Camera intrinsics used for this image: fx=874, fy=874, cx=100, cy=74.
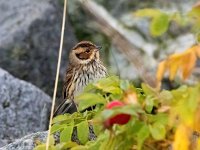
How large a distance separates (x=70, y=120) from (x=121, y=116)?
3.12 feet

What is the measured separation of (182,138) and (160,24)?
1.23 ft

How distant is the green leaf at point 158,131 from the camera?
2.73m

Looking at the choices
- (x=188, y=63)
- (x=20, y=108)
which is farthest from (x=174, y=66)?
(x=20, y=108)

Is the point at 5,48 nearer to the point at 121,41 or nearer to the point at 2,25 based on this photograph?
the point at 2,25

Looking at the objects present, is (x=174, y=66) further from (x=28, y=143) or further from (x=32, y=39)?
(x=32, y=39)

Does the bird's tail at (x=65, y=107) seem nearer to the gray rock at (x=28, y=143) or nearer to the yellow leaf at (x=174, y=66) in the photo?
the gray rock at (x=28, y=143)

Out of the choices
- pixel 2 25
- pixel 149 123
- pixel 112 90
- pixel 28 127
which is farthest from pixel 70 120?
pixel 2 25

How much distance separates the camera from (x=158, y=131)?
2754 mm

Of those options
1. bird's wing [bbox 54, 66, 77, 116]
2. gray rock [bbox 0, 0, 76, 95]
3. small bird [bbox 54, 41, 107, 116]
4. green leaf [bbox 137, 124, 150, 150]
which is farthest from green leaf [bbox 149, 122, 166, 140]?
gray rock [bbox 0, 0, 76, 95]

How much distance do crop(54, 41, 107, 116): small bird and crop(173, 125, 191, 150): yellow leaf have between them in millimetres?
3780

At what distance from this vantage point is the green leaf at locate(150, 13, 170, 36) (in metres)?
2.59

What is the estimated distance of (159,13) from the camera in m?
2.63

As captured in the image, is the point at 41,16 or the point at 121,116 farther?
the point at 41,16

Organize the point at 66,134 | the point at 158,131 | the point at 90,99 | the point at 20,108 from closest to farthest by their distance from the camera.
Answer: the point at 158,131
the point at 90,99
the point at 66,134
the point at 20,108
